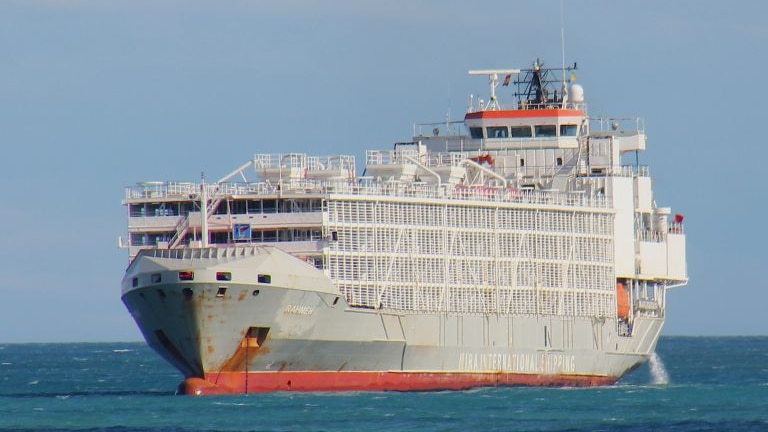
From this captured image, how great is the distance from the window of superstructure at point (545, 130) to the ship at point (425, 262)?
0.27ft

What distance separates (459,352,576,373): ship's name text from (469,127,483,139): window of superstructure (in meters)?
13.4

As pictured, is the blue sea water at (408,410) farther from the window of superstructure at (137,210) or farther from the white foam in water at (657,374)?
the window of superstructure at (137,210)

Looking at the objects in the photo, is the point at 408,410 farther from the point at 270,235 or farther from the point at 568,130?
the point at 568,130

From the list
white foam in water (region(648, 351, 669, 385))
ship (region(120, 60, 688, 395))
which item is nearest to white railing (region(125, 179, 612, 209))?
ship (region(120, 60, 688, 395))

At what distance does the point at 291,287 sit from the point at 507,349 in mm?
15478

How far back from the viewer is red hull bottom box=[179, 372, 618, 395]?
80.2 m

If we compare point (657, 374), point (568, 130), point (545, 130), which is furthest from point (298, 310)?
point (657, 374)

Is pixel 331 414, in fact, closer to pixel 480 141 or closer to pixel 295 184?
pixel 295 184

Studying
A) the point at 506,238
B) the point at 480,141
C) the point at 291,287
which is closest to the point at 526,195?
the point at 506,238

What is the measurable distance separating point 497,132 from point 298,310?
24.6 meters

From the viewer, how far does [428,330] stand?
86.1 meters

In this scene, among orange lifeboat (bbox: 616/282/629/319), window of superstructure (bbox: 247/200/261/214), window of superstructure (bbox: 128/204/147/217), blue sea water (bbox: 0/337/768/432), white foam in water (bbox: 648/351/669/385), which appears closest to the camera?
blue sea water (bbox: 0/337/768/432)

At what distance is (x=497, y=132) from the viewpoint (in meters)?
101

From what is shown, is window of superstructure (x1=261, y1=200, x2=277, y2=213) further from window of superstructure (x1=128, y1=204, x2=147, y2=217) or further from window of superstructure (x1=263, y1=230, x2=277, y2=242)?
window of superstructure (x1=128, y1=204, x2=147, y2=217)
